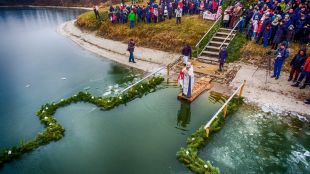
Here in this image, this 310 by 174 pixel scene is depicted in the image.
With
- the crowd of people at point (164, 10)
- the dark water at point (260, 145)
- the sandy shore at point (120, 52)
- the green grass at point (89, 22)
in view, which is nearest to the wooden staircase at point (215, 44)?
the sandy shore at point (120, 52)

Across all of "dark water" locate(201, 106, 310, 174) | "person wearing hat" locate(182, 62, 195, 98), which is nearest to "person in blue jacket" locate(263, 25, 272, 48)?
"dark water" locate(201, 106, 310, 174)

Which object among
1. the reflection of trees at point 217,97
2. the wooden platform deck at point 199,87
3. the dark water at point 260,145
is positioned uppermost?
the wooden platform deck at point 199,87

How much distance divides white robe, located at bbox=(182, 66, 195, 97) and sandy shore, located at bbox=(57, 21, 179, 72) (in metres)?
4.81

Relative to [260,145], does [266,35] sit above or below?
above

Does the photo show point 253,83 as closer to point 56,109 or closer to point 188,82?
point 188,82

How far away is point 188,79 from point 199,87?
1703mm

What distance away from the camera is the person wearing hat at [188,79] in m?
13.0

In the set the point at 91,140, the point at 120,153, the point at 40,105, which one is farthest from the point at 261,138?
the point at 40,105

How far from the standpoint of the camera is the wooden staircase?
60.2 feet

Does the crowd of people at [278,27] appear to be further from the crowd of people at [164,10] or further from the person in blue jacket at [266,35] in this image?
the crowd of people at [164,10]

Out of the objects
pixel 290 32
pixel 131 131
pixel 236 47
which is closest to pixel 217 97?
pixel 131 131

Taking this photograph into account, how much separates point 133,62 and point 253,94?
8.82 m

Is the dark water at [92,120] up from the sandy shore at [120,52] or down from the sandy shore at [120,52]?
down

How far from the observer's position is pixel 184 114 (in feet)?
42.4
